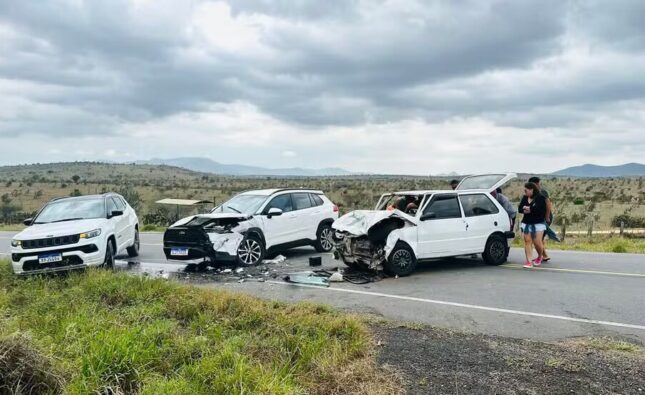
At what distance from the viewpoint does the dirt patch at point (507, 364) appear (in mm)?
4855

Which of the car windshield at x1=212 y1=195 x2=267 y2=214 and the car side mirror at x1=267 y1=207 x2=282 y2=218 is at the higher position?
the car windshield at x1=212 y1=195 x2=267 y2=214

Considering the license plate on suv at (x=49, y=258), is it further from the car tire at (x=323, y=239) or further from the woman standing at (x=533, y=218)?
the woman standing at (x=533, y=218)

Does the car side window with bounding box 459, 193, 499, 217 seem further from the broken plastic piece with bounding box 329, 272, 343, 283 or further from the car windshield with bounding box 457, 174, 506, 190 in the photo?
the broken plastic piece with bounding box 329, 272, 343, 283

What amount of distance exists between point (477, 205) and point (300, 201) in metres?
4.58

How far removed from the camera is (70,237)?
10547mm

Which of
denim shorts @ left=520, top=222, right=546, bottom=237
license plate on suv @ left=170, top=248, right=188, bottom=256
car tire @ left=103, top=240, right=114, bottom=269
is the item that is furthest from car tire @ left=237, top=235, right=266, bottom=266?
denim shorts @ left=520, top=222, right=546, bottom=237

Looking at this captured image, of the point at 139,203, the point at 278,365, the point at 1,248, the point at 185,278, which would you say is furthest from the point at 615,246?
the point at 139,203

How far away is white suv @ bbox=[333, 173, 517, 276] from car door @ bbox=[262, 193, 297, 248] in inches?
75.9

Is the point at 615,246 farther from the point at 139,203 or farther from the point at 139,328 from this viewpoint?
the point at 139,203

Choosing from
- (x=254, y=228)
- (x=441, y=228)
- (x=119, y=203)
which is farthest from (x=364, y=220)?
(x=119, y=203)

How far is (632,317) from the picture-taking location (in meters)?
7.48

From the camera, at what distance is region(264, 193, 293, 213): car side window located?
42.7 ft

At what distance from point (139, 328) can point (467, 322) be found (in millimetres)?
4398

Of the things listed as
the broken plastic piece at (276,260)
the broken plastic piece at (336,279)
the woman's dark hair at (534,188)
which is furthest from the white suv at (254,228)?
the woman's dark hair at (534,188)
